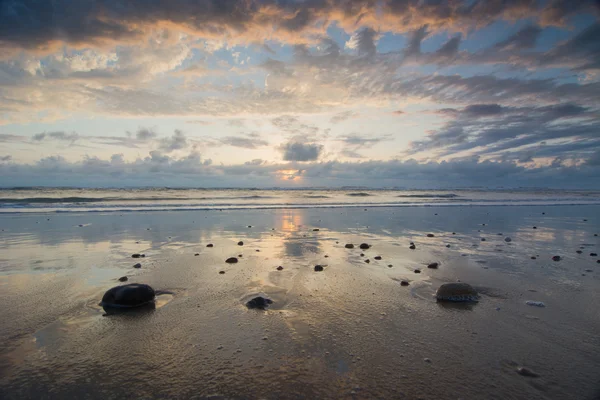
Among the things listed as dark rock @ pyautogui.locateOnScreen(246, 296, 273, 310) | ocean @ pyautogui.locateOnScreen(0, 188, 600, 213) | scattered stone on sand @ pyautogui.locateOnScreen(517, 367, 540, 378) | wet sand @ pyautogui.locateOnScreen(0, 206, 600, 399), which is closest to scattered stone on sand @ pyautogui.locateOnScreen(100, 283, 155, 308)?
wet sand @ pyautogui.locateOnScreen(0, 206, 600, 399)

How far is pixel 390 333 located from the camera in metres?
4.82

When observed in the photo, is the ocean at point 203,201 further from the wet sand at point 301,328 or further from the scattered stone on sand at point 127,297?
the scattered stone on sand at point 127,297

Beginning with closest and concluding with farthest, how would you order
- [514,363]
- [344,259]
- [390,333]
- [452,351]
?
[514,363] → [452,351] → [390,333] → [344,259]

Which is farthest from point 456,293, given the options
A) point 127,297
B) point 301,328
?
point 127,297

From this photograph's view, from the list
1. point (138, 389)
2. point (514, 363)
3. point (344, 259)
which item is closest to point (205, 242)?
point (344, 259)

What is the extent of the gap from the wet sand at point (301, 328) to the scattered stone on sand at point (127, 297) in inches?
9.5

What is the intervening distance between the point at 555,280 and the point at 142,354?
937 centimetres

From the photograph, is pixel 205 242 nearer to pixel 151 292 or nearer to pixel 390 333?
pixel 151 292

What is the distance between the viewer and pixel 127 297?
5.89 meters

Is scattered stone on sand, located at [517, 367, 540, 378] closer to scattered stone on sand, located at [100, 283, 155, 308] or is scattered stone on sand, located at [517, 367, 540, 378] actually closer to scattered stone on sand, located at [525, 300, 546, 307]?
scattered stone on sand, located at [525, 300, 546, 307]

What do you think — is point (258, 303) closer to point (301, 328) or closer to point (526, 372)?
point (301, 328)

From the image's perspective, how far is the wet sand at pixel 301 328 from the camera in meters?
3.59

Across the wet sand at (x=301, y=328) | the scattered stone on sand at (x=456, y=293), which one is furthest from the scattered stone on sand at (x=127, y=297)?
the scattered stone on sand at (x=456, y=293)

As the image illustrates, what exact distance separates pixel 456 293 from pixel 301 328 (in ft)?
11.6
